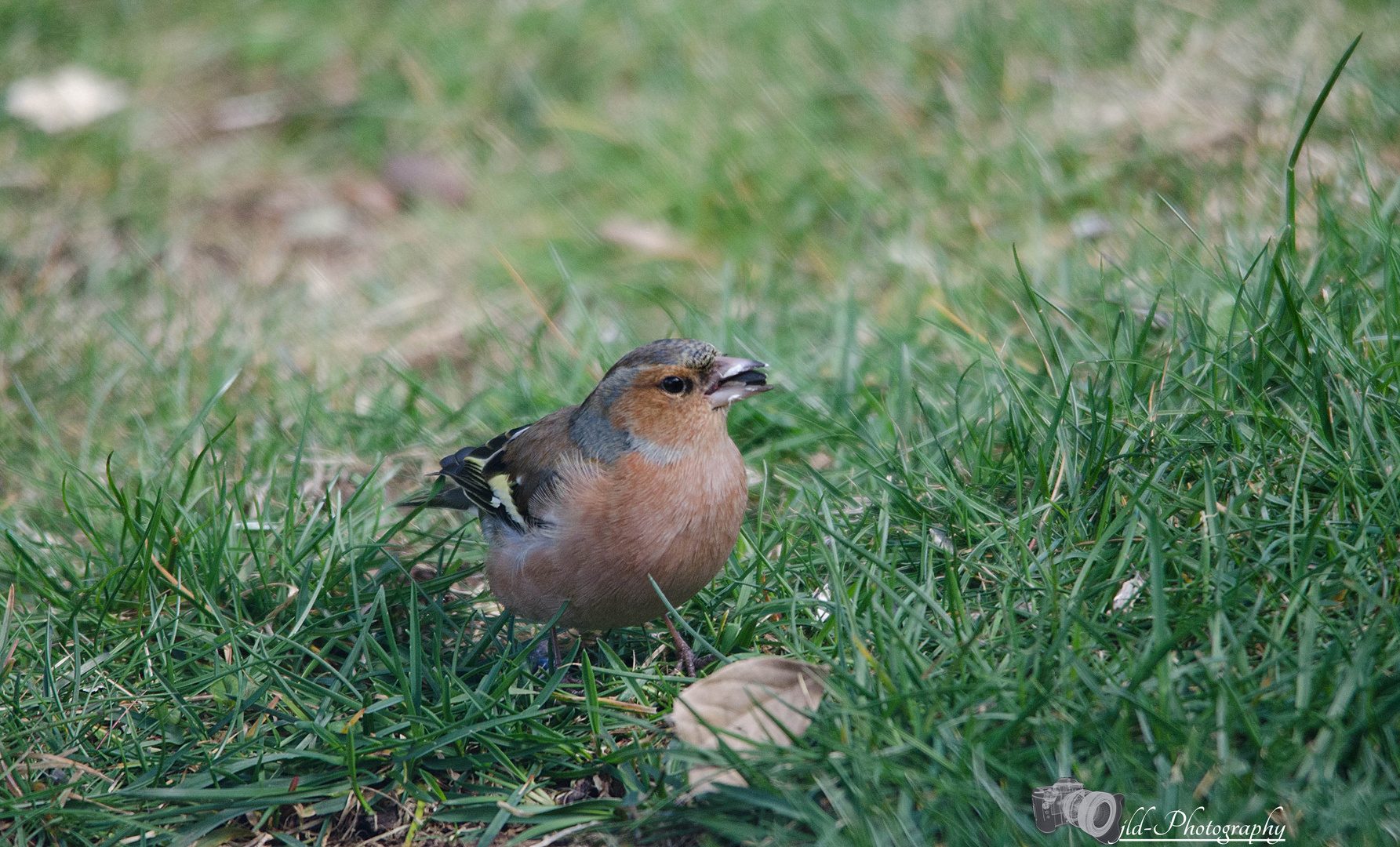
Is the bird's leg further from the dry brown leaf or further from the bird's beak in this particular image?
the bird's beak

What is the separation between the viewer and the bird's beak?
3334 mm

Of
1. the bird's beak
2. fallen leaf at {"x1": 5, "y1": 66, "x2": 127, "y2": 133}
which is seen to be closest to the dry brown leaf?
the bird's beak

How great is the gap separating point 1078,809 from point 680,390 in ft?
5.36

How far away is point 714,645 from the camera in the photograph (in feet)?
10.5

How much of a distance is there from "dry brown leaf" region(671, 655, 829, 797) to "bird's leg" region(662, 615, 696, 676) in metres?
0.38

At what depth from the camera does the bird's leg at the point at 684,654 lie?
10.4ft

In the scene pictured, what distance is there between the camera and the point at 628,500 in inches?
124

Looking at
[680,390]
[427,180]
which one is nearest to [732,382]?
[680,390]

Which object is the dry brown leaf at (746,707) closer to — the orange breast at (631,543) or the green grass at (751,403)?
the green grass at (751,403)

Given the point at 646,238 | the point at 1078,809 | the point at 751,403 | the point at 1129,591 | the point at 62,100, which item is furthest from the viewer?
the point at 62,100

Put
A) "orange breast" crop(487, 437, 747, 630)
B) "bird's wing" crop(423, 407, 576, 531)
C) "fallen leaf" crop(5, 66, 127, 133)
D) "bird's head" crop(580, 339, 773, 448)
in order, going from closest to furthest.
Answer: "orange breast" crop(487, 437, 747, 630) → "bird's head" crop(580, 339, 773, 448) → "bird's wing" crop(423, 407, 576, 531) → "fallen leaf" crop(5, 66, 127, 133)

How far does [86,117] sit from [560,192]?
2.70 meters

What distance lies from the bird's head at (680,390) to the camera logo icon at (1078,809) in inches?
55.9

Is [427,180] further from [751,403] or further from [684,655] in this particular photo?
[684,655]
